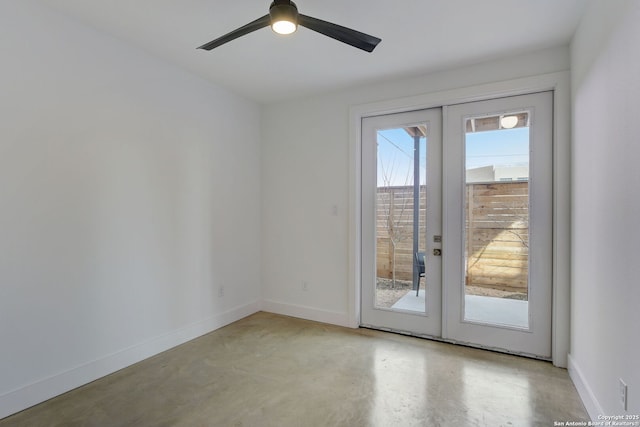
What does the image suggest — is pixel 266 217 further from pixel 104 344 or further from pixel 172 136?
pixel 104 344

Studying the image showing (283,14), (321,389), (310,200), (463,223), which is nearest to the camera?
(283,14)

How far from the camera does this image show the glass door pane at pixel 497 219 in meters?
2.79

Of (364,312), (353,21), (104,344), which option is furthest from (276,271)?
(353,21)

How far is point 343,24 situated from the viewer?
231 cm

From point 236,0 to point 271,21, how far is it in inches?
17.1

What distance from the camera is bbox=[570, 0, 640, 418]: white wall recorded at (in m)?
1.44

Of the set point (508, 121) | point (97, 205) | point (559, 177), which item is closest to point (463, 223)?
point (559, 177)

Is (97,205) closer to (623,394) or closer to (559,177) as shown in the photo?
(623,394)

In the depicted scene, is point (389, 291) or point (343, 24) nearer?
point (343, 24)

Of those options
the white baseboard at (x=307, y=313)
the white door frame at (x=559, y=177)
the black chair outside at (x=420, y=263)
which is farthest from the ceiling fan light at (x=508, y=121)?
the white baseboard at (x=307, y=313)

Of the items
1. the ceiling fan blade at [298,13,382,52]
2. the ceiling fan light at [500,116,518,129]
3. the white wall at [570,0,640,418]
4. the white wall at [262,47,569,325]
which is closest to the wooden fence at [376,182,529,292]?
the white wall at [570,0,640,418]

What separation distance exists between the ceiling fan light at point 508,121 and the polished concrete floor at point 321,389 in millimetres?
2012

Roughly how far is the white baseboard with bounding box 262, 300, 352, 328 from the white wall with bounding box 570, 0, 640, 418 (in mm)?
2019

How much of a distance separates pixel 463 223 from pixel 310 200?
5.41ft
